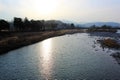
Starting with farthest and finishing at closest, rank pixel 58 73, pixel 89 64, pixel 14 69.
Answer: pixel 89 64 → pixel 14 69 → pixel 58 73

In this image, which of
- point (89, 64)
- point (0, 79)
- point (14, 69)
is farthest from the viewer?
point (89, 64)

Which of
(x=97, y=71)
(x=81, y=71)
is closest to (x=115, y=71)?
(x=97, y=71)

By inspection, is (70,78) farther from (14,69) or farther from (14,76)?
(14,69)

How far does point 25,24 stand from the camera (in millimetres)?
116438

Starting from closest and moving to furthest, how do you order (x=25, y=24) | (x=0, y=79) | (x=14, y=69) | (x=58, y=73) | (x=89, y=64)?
(x=0, y=79) < (x=58, y=73) < (x=14, y=69) < (x=89, y=64) < (x=25, y=24)

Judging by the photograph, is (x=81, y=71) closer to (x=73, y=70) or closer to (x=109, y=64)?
(x=73, y=70)

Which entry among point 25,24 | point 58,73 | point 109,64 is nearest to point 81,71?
point 58,73

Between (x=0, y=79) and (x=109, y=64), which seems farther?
(x=109, y=64)

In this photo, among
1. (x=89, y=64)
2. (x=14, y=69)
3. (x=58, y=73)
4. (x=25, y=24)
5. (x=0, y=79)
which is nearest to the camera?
(x=0, y=79)

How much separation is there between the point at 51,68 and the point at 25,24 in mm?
90835

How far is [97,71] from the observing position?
27625mm

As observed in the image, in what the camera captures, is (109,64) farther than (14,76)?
Yes

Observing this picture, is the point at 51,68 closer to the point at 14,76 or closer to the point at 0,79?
the point at 14,76

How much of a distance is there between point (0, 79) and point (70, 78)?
9552 millimetres
